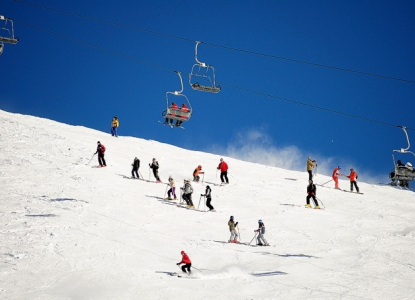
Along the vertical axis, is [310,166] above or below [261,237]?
above

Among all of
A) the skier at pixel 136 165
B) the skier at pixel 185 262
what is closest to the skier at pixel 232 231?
the skier at pixel 185 262

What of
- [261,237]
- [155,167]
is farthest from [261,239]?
[155,167]

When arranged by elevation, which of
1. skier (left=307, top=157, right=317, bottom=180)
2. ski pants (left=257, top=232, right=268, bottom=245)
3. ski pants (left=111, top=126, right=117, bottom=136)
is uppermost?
ski pants (left=111, top=126, right=117, bottom=136)

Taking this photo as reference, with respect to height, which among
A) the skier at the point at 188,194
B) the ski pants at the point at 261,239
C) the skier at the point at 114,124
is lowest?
the ski pants at the point at 261,239

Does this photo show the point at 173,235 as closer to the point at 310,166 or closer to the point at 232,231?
the point at 232,231

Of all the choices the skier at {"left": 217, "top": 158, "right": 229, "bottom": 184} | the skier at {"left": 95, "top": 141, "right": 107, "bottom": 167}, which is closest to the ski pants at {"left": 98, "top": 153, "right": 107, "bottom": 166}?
the skier at {"left": 95, "top": 141, "right": 107, "bottom": 167}

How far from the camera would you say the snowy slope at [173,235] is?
14086 millimetres

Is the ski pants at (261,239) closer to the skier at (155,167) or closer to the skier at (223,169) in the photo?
the skier at (155,167)

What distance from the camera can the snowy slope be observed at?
14.1 meters

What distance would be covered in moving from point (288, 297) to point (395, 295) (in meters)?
3.08

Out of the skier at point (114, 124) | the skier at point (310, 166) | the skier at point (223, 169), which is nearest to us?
the skier at point (223, 169)

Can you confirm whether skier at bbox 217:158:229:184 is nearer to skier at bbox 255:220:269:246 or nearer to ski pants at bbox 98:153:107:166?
ski pants at bbox 98:153:107:166

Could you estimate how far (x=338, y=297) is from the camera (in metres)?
12.9

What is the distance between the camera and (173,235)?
1927 centimetres
